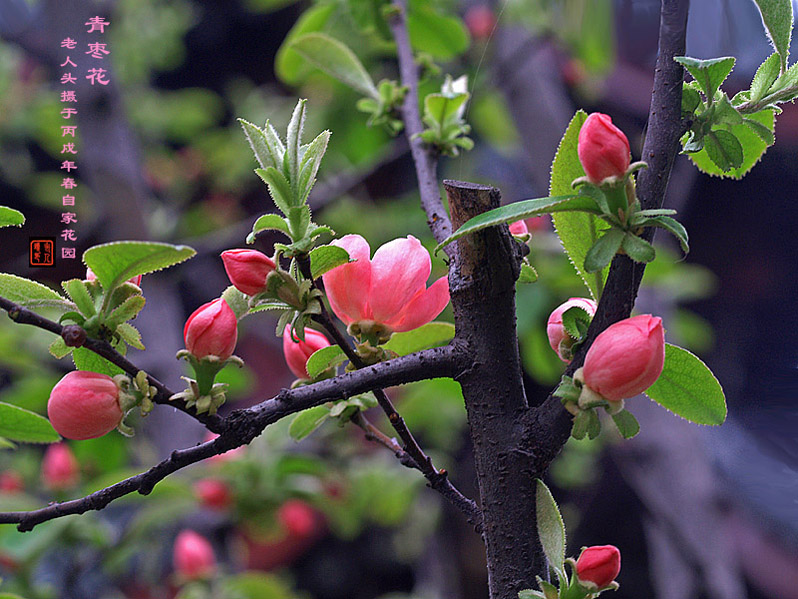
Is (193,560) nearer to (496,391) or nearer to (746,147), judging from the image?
(496,391)

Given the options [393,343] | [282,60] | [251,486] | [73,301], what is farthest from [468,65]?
[73,301]

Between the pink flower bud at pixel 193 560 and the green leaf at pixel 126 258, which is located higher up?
the green leaf at pixel 126 258

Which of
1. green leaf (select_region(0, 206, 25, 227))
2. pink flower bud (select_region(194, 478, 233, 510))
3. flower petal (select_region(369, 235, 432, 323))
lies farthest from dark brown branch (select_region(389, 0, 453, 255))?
pink flower bud (select_region(194, 478, 233, 510))

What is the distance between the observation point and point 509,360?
382 mm

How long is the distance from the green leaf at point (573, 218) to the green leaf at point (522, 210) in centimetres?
6

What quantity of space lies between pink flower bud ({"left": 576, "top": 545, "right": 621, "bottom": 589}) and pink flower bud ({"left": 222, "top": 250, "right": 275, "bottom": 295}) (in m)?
0.21

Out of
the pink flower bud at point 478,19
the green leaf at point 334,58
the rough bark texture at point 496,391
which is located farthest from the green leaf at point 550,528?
the pink flower bud at point 478,19

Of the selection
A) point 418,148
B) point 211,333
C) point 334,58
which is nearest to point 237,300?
point 211,333

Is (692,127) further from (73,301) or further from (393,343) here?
(73,301)

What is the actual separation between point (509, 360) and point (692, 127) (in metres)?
0.15

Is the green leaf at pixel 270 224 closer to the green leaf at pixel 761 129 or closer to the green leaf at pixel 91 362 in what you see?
the green leaf at pixel 91 362

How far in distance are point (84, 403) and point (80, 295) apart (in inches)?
2.2

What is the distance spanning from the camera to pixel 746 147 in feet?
1.43

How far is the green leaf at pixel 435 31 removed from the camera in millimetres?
885
